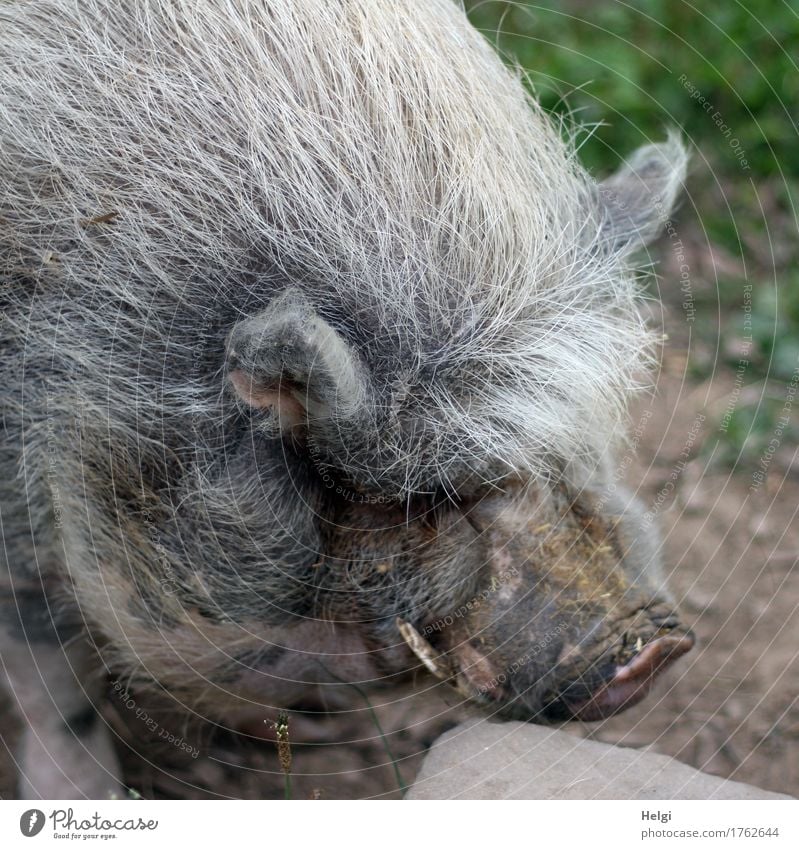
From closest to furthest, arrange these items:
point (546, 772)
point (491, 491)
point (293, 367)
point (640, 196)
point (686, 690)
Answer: point (293, 367) < point (491, 491) < point (546, 772) < point (640, 196) < point (686, 690)

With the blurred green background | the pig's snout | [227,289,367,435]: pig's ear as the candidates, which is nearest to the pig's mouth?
the pig's snout

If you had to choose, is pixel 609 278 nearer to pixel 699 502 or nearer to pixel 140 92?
pixel 140 92

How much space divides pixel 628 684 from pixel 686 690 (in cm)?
94

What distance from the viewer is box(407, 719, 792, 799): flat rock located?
1860 mm

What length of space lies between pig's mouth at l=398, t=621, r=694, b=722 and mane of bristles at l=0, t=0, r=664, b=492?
0.35m

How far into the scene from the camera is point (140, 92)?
1.73 metres

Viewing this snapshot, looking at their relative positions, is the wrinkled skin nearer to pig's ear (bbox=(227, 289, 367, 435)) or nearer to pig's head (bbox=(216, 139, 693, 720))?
pig's head (bbox=(216, 139, 693, 720))

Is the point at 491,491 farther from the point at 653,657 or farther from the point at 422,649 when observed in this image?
the point at 653,657

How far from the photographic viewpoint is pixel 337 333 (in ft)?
5.17

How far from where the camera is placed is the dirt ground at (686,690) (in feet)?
7.72

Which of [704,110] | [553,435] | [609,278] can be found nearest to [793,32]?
[704,110]

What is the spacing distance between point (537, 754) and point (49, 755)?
1.10 meters

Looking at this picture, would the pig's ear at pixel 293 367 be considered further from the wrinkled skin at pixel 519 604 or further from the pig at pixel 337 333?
the wrinkled skin at pixel 519 604

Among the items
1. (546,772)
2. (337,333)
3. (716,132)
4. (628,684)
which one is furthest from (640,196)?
(716,132)
